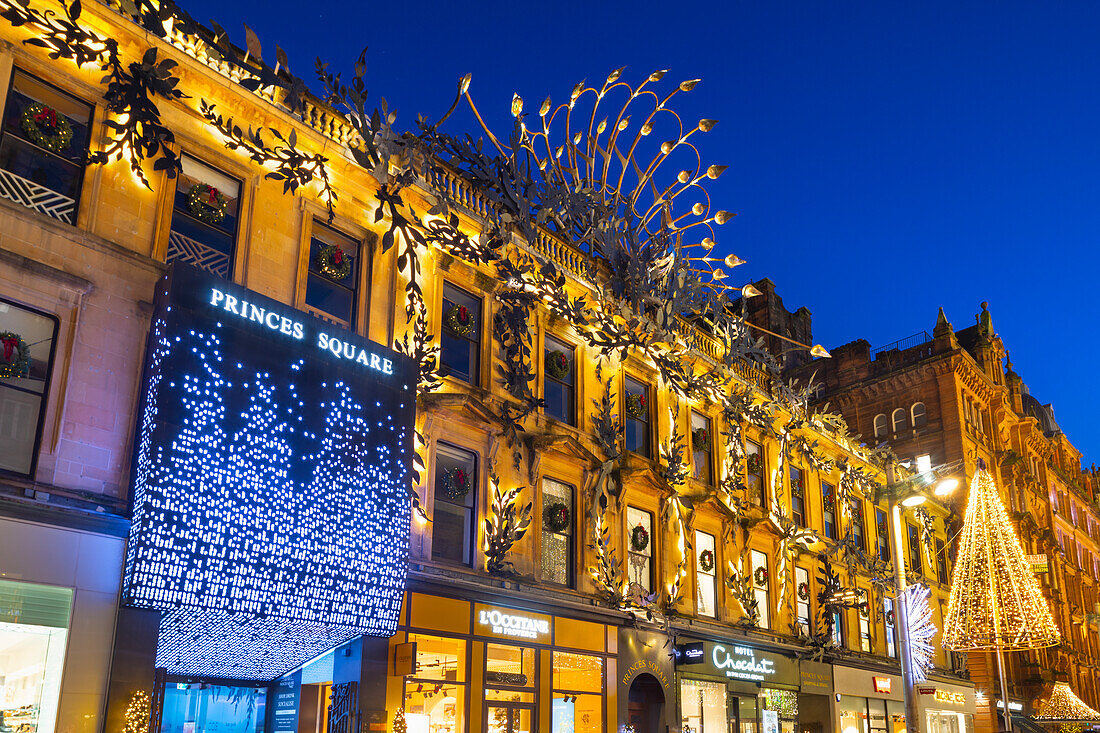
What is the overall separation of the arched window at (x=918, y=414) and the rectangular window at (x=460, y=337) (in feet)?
102

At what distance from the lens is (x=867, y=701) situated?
31828 mm

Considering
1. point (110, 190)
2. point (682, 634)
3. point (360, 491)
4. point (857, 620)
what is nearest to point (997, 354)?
point (857, 620)

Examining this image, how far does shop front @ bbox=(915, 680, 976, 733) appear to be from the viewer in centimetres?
3525

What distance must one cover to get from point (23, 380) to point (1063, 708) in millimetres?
45939

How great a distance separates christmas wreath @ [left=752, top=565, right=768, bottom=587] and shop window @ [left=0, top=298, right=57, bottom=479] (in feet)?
65.2

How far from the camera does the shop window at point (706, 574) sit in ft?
82.7

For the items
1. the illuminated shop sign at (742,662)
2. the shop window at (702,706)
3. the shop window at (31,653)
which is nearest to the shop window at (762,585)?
the illuminated shop sign at (742,662)

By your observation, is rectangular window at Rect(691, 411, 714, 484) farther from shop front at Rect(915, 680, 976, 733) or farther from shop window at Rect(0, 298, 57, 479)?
shop window at Rect(0, 298, 57, 479)

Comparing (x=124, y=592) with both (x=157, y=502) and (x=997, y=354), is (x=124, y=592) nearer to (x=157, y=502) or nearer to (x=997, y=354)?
(x=157, y=502)

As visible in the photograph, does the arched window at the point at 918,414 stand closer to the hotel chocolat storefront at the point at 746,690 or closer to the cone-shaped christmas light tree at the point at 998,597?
the cone-shaped christmas light tree at the point at 998,597

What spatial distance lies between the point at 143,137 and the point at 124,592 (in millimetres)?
6915

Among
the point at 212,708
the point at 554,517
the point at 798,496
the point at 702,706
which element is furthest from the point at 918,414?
the point at 212,708

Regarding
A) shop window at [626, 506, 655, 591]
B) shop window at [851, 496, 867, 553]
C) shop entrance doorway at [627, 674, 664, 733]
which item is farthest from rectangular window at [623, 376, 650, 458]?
shop window at [851, 496, 867, 553]

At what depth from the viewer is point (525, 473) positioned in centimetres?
2025
